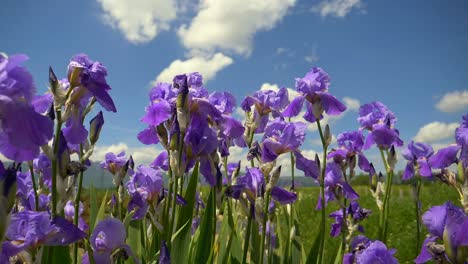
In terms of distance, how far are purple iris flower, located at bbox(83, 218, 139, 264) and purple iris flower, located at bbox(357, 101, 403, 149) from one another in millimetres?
2475

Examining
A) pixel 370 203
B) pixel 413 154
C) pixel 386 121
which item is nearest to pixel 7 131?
pixel 386 121

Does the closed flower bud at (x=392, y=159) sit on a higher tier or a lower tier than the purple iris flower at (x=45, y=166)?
higher

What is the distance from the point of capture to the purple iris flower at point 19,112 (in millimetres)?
1040

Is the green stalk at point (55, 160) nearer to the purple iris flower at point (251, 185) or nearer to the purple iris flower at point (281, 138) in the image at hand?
the purple iris flower at point (251, 185)

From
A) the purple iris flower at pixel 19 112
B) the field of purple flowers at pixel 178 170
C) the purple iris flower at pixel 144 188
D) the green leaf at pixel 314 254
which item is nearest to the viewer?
the purple iris flower at pixel 19 112

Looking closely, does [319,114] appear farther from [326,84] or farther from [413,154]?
[413,154]

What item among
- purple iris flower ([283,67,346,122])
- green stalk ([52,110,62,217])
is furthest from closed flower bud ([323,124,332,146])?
green stalk ([52,110,62,217])

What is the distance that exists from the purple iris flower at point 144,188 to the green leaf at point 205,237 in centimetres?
33

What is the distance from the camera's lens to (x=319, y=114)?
2.80 m

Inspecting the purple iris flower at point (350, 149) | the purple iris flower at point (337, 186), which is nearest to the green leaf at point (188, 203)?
the purple iris flower at point (337, 186)

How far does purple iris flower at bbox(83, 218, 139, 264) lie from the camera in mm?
1687

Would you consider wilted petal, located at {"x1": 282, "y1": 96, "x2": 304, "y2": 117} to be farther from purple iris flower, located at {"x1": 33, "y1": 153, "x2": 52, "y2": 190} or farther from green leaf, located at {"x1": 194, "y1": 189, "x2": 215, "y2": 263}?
purple iris flower, located at {"x1": 33, "y1": 153, "x2": 52, "y2": 190}

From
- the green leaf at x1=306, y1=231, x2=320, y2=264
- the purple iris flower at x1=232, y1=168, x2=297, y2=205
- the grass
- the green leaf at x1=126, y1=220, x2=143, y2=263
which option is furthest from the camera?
the grass

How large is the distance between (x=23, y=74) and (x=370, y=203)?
1534cm
